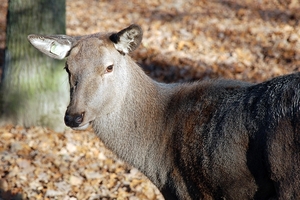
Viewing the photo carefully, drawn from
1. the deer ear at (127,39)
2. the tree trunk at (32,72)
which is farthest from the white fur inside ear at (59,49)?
the tree trunk at (32,72)

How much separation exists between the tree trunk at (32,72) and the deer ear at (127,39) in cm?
325

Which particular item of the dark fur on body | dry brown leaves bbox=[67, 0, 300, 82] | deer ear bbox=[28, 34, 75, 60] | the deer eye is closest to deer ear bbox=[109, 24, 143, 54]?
the deer eye

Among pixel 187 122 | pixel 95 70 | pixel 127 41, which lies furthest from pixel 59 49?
pixel 187 122

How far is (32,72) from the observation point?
8.47 m

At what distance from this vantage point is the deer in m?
4.11

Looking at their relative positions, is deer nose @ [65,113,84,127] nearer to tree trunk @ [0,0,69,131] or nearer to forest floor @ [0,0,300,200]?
forest floor @ [0,0,300,200]

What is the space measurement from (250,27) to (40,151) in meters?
6.27

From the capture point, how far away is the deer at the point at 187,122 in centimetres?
411

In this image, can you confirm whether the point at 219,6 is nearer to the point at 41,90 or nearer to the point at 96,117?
the point at 41,90

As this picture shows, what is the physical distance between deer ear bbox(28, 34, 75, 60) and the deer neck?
72 cm

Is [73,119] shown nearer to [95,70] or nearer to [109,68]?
[95,70]

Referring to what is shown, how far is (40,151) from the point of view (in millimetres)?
8172

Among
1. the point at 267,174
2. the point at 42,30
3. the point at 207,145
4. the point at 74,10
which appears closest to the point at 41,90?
the point at 42,30

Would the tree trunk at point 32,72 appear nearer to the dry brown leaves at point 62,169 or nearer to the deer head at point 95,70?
the dry brown leaves at point 62,169
